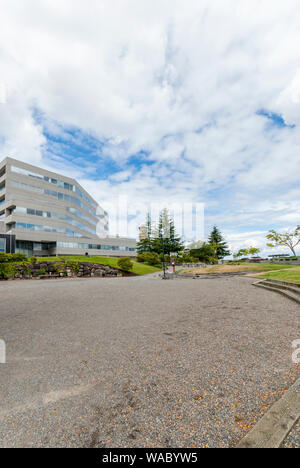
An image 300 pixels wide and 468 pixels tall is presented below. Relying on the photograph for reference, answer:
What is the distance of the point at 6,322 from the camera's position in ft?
19.9

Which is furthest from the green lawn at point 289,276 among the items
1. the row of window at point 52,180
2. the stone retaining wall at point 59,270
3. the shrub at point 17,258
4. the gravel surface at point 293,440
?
the row of window at point 52,180

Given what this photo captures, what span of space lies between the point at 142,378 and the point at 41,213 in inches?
1730

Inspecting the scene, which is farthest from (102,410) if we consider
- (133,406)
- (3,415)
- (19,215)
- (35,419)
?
(19,215)

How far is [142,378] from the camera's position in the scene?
3.13 meters

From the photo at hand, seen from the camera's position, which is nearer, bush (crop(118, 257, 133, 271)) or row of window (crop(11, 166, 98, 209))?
bush (crop(118, 257, 133, 271))

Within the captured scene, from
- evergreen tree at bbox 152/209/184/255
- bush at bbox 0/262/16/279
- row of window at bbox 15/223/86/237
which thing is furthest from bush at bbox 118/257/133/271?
evergreen tree at bbox 152/209/184/255

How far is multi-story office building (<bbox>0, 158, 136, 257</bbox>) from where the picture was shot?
3759 cm

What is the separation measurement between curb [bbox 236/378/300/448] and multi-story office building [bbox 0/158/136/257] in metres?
35.4

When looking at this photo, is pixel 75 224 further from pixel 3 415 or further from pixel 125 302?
pixel 3 415

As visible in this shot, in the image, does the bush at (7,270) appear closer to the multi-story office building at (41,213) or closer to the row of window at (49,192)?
the multi-story office building at (41,213)

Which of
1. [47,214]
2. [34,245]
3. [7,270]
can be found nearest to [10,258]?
[7,270]

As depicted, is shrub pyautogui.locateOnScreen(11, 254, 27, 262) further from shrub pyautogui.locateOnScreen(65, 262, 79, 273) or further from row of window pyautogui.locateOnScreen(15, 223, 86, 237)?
row of window pyautogui.locateOnScreen(15, 223, 86, 237)
